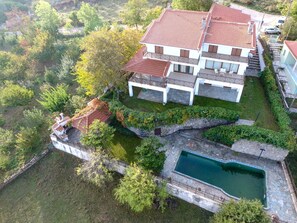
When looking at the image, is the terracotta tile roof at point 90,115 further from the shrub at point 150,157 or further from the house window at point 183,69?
the house window at point 183,69

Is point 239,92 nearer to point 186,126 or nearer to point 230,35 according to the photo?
point 230,35

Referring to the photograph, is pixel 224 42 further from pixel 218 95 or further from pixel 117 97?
pixel 117 97

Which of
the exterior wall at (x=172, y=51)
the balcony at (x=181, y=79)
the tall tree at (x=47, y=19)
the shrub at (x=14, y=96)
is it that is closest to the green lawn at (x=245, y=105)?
the balcony at (x=181, y=79)

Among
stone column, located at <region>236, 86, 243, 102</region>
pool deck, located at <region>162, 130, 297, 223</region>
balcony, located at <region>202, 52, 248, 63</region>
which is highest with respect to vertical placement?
balcony, located at <region>202, 52, 248, 63</region>

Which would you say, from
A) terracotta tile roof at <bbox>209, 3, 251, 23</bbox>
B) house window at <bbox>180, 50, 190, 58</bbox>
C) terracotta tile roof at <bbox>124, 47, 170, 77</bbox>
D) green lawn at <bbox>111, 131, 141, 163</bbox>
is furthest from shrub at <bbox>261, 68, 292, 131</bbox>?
green lawn at <bbox>111, 131, 141, 163</bbox>

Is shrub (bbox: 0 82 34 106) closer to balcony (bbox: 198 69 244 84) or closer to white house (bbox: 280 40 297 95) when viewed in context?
balcony (bbox: 198 69 244 84)

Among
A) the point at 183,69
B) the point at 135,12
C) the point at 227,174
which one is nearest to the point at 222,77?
the point at 183,69

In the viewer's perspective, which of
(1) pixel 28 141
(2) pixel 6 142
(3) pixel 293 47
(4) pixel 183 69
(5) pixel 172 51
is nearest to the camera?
(5) pixel 172 51
